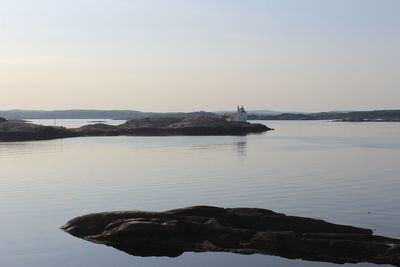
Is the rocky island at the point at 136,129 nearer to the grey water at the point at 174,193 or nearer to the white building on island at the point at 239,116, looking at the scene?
the white building on island at the point at 239,116

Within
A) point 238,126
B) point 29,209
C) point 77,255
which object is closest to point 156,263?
point 77,255

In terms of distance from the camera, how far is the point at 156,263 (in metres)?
17.1

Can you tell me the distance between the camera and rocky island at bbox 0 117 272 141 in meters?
103

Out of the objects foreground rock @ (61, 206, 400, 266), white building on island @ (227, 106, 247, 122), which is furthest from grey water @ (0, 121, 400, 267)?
white building on island @ (227, 106, 247, 122)

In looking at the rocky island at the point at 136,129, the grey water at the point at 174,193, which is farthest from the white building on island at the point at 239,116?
the grey water at the point at 174,193

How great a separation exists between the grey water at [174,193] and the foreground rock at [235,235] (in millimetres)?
511

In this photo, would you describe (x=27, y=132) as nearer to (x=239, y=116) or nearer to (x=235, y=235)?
(x=239, y=116)

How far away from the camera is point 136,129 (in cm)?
12781

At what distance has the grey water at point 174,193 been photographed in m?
18.2

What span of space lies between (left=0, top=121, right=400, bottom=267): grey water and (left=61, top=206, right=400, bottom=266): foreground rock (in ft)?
1.68

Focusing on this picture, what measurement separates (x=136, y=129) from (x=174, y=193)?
322 feet

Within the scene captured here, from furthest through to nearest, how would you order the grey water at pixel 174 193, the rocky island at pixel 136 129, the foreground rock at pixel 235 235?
the rocky island at pixel 136 129 < the grey water at pixel 174 193 < the foreground rock at pixel 235 235

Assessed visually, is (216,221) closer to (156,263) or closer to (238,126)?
(156,263)

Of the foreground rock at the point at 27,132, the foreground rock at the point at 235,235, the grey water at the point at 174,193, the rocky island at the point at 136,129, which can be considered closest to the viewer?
the foreground rock at the point at 235,235
